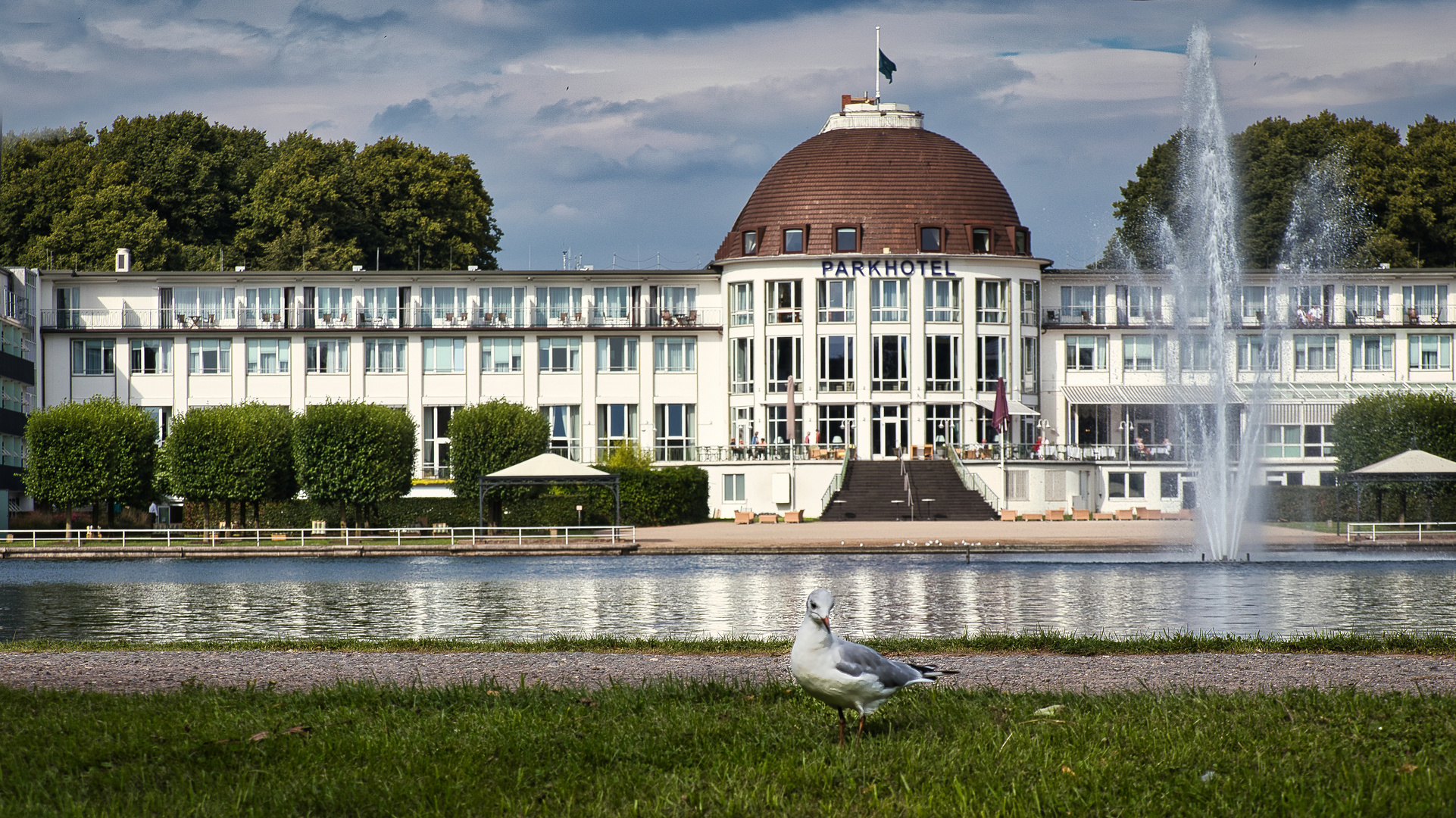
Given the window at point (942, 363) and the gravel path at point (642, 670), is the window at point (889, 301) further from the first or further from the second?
the gravel path at point (642, 670)

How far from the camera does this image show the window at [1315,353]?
224ft

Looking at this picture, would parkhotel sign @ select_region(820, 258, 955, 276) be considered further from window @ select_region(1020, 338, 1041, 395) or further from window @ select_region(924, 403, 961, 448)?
window @ select_region(924, 403, 961, 448)

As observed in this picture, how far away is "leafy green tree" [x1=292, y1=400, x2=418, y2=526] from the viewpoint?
48.7 meters

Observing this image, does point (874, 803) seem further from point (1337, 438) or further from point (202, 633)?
point (1337, 438)

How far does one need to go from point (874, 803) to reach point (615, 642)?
7.59 metres

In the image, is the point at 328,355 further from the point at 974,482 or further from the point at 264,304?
the point at 974,482

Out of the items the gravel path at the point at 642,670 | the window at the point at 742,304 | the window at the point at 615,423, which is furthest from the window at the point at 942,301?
the gravel path at the point at 642,670

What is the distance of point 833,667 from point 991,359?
60251 mm

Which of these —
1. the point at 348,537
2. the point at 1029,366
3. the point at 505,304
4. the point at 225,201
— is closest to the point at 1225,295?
the point at 348,537

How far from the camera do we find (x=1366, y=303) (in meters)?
68.6

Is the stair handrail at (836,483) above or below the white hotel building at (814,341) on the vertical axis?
below

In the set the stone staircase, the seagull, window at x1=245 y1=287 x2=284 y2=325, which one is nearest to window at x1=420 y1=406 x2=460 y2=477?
window at x1=245 y1=287 x2=284 y2=325

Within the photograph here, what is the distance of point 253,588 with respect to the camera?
2662cm

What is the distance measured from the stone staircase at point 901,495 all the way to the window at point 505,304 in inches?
667
